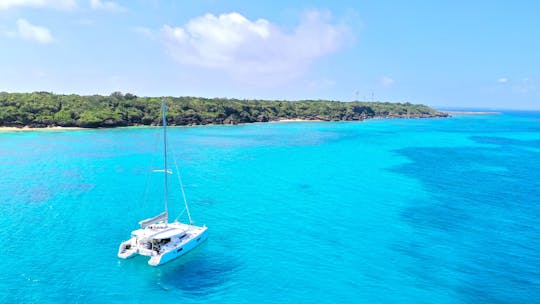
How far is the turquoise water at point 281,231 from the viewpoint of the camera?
2958cm

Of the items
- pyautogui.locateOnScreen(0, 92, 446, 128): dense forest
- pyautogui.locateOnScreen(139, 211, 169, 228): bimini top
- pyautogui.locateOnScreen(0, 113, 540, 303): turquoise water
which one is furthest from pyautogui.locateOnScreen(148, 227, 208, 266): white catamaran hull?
pyautogui.locateOnScreen(0, 92, 446, 128): dense forest

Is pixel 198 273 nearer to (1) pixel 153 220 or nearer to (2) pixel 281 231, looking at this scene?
(1) pixel 153 220

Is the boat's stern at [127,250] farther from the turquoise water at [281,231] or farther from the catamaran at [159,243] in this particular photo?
the turquoise water at [281,231]

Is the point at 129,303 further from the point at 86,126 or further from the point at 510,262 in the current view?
the point at 86,126

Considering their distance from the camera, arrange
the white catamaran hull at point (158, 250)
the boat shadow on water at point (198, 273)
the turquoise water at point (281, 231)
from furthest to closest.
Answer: the white catamaran hull at point (158, 250) → the turquoise water at point (281, 231) → the boat shadow on water at point (198, 273)

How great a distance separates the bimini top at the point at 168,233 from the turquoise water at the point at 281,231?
2335 millimetres

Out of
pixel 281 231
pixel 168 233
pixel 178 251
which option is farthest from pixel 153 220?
pixel 281 231

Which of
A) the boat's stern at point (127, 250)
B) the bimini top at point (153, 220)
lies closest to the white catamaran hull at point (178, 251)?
the boat's stern at point (127, 250)

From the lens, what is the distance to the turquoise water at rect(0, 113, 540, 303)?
29.6m

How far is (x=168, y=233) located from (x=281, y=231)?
490 inches

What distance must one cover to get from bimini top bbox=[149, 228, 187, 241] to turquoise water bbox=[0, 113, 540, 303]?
2.33 m

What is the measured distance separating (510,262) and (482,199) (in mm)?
21233

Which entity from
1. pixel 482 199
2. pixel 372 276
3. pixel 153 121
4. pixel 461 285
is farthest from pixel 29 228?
pixel 153 121

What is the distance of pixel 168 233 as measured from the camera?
112ft
